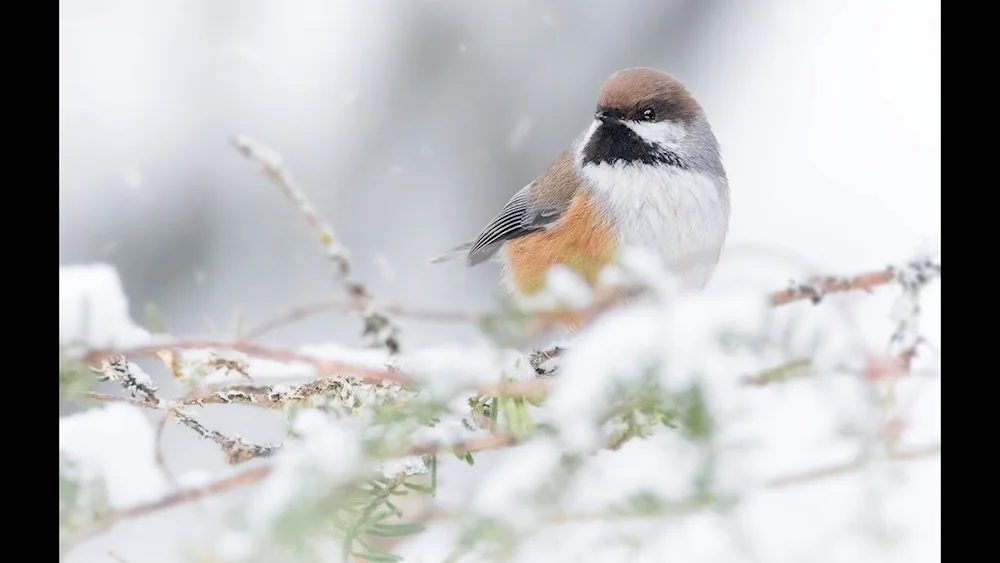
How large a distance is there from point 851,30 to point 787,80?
1.52 ft

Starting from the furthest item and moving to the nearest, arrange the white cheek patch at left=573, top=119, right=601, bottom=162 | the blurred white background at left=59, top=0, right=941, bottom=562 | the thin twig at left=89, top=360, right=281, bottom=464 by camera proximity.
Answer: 1. the blurred white background at left=59, top=0, right=941, bottom=562
2. the white cheek patch at left=573, top=119, right=601, bottom=162
3. the thin twig at left=89, top=360, right=281, bottom=464

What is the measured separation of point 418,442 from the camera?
2.88ft

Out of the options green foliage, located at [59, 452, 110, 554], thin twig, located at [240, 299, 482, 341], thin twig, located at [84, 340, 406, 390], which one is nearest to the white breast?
thin twig, located at [240, 299, 482, 341]

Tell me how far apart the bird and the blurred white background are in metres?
2.10

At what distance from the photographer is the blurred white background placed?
16.1 feet

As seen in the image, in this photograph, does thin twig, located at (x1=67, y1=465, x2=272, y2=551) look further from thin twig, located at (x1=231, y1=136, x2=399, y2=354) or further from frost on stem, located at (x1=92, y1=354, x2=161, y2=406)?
thin twig, located at (x1=231, y1=136, x2=399, y2=354)

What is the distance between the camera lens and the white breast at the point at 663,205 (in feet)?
8.04

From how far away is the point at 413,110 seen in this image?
17.6 ft

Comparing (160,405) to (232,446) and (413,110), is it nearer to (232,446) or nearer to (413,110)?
(232,446)

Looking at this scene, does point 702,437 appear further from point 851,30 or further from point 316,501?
point 851,30

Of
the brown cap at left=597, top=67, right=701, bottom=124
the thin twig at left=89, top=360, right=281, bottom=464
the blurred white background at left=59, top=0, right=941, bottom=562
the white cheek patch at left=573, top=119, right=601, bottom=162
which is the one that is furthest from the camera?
the blurred white background at left=59, top=0, right=941, bottom=562

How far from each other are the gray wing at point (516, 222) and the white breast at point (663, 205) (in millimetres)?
179

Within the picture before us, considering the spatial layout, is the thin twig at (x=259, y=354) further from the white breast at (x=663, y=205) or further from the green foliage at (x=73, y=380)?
the white breast at (x=663, y=205)
